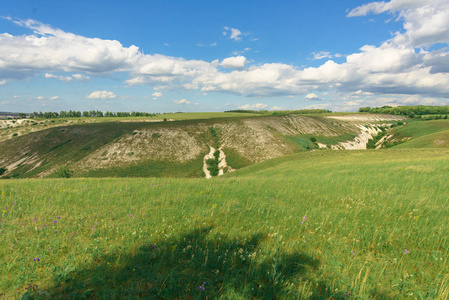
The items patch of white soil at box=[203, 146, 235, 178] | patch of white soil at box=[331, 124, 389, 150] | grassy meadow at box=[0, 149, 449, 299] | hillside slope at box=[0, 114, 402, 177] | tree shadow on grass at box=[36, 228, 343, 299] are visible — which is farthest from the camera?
patch of white soil at box=[331, 124, 389, 150]

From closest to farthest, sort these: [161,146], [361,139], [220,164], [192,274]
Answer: [192,274]
[220,164]
[161,146]
[361,139]

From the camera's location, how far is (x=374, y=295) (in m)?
3.77

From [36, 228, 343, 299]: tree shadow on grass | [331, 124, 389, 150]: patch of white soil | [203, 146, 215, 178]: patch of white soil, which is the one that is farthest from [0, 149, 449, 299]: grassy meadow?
[331, 124, 389, 150]: patch of white soil

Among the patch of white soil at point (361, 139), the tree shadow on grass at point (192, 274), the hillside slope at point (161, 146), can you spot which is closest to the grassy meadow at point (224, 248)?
the tree shadow on grass at point (192, 274)

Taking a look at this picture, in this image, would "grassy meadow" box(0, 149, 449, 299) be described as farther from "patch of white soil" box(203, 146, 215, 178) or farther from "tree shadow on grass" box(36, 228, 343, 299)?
"patch of white soil" box(203, 146, 215, 178)

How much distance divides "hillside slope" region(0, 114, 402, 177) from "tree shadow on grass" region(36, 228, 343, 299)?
5598 centimetres

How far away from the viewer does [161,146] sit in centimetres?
7375

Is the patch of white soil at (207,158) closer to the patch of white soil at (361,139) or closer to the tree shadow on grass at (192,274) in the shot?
the patch of white soil at (361,139)

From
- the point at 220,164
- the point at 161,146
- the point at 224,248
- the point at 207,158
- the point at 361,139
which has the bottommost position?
the point at 220,164

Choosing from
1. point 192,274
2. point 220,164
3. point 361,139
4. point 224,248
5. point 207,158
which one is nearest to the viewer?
point 192,274

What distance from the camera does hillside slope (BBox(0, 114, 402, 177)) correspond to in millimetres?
63125

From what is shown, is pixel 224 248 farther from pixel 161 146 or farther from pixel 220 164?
pixel 161 146

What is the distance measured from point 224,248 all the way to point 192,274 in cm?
114

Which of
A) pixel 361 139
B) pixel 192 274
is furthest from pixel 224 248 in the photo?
pixel 361 139
